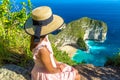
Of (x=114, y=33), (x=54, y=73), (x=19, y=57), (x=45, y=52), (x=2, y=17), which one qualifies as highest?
(x=45, y=52)

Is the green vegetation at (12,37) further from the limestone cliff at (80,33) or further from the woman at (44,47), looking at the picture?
the limestone cliff at (80,33)

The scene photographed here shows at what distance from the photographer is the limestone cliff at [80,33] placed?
275ft

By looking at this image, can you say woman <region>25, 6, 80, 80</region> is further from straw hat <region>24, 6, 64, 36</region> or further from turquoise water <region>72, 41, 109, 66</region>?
turquoise water <region>72, 41, 109, 66</region>

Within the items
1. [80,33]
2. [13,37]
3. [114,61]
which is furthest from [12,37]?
[80,33]

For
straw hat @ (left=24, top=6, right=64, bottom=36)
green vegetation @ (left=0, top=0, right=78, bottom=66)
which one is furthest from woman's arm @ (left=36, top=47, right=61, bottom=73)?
green vegetation @ (left=0, top=0, right=78, bottom=66)

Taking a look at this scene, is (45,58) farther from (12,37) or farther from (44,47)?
(12,37)

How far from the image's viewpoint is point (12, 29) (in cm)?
840

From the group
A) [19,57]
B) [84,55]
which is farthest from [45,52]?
[84,55]

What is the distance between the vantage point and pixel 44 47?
166 inches

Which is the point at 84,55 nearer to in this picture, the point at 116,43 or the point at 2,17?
the point at 116,43

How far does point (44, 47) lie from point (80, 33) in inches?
3379

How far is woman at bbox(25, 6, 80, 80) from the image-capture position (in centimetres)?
419

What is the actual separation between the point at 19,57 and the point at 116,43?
304ft

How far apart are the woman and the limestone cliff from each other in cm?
7226
